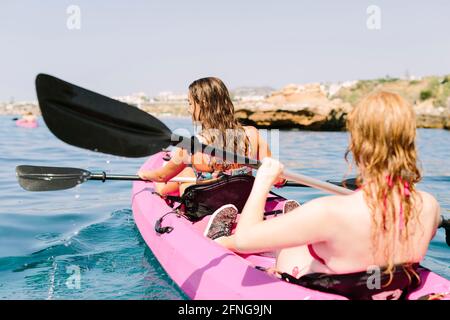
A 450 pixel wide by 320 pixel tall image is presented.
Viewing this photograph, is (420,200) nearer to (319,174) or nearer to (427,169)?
(319,174)

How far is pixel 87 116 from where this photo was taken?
10.1ft

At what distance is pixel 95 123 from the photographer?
120 inches

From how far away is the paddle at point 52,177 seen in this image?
4.19 m

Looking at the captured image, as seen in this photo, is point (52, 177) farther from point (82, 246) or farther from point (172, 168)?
point (172, 168)

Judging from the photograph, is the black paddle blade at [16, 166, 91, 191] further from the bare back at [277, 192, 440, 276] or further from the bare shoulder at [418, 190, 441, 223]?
the bare shoulder at [418, 190, 441, 223]

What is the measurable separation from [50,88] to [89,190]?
500 cm

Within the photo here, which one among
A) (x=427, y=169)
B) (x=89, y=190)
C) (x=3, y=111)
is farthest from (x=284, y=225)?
(x=3, y=111)

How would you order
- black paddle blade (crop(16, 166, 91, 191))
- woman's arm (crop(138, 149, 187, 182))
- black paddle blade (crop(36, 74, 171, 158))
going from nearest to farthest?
black paddle blade (crop(36, 74, 171, 158)) < woman's arm (crop(138, 149, 187, 182)) < black paddle blade (crop(16, 166, 91, 191))

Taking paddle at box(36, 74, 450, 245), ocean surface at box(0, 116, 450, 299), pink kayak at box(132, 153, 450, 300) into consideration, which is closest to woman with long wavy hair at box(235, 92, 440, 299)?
pink kayak at box(132, 153, 450, 300)

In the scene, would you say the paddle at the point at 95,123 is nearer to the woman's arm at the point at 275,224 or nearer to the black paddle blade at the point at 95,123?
the black paddle blade at the point at 95,123

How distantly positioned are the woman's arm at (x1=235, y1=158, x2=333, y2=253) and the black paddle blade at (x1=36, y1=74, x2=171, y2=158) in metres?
0.89

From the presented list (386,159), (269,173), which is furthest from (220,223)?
(386,159)

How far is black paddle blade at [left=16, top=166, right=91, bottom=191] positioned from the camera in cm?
419

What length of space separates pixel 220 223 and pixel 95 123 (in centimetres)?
113
